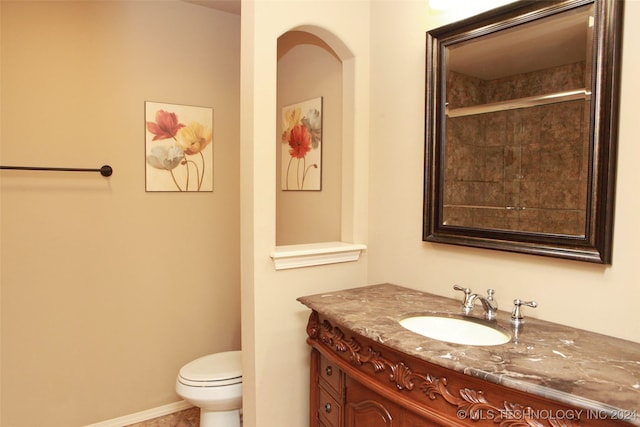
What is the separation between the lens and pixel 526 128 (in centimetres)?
145

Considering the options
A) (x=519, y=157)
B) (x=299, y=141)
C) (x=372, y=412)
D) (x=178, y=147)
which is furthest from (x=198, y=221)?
(x=519, y=157)

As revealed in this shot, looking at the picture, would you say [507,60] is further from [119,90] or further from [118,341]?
[118,341]

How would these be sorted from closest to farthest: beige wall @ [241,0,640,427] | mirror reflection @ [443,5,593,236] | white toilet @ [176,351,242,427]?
mirror reflection @ [443,5,593,236] → beige wall @ [241,0,640,427] → white toilet @ [176,351,242,427]

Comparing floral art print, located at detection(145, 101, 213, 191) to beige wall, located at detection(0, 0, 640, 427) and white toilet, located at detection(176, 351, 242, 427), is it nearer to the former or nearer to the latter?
beige wall, located at detection(0, 0, 640, 427)

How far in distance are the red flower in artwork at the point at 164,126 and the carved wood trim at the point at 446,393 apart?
1.73 m

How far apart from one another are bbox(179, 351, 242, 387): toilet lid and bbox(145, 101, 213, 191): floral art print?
110 centimetres

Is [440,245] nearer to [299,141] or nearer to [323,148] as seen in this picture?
[323,148]

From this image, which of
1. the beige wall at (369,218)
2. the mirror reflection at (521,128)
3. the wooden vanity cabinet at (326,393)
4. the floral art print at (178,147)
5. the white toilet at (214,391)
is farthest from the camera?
the floral art print at (178,147)

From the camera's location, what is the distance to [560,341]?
1205 mm

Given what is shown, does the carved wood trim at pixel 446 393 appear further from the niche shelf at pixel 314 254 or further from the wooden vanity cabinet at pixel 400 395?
the niche shelf at pixel 314 254

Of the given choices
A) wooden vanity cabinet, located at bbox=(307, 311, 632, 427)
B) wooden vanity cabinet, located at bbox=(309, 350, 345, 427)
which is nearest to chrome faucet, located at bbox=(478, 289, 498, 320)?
wooden vanity cabinet, located at bbox=(307, 311, 632, 427)

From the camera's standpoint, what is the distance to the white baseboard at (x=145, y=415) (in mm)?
2459

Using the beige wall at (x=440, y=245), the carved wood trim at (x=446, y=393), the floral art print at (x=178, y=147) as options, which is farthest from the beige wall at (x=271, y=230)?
the floral art print at (x=178, y=147)

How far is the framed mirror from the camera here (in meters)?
1.24
